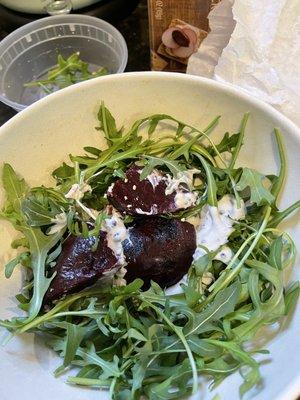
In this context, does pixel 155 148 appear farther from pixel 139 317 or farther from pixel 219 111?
pixel 139 317

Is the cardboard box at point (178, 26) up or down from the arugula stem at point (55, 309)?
up

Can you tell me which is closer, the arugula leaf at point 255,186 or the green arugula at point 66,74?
the arugula leaf at point 255,186

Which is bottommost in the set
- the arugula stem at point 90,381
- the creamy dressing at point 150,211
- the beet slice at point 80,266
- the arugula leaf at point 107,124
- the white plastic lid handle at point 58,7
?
the arugula stem at point 90,381

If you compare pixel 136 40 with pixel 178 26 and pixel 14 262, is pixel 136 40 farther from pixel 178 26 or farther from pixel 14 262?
pixel 14 262

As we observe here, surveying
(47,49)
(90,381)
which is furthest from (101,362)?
(47,49)

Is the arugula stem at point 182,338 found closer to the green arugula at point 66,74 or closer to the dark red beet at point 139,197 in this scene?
the dark red beet at point 139,197

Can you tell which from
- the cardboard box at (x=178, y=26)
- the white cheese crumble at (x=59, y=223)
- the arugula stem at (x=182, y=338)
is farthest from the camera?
the cardboard box at (x=178, y=26)

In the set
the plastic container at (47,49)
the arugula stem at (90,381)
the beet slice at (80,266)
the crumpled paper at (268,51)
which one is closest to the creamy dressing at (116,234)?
the beet slice at (80,266)
